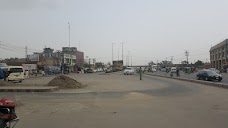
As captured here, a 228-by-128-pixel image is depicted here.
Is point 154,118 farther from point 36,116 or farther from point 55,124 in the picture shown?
point 36,116

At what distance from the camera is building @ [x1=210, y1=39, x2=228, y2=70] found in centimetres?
10644

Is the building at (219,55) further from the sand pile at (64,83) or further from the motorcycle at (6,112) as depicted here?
the motorcycle at (6,112)

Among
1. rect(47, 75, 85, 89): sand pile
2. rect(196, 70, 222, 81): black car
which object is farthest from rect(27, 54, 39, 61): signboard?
rect(47, 75, 85, 89): sand pile

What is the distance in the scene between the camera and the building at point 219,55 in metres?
106

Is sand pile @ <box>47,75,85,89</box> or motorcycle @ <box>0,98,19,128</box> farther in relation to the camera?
sand pile @ <box>47,75,85,89</box>

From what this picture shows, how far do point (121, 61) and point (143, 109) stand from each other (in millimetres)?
139673

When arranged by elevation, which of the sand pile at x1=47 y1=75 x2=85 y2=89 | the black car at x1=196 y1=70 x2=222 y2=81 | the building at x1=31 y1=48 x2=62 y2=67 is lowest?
the sand pile at x1=47 y1=75 x2=85 y2=89

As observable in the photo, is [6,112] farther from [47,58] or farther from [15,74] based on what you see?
[47,58]

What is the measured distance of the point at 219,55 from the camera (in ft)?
391

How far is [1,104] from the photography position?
22.0ft

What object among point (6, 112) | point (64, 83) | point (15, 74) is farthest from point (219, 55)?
point (6, 112)

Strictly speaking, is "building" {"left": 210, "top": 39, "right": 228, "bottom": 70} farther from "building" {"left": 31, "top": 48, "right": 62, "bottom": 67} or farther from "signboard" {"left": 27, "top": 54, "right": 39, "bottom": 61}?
"signboard" {"left": 27, "top": 54, "right": 39, "bottom": 61}

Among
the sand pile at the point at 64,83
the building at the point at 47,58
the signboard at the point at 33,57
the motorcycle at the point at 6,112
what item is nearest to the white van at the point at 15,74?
the sand pile at the point at 64,83

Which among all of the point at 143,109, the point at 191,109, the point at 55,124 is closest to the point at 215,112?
the point at 191,109
